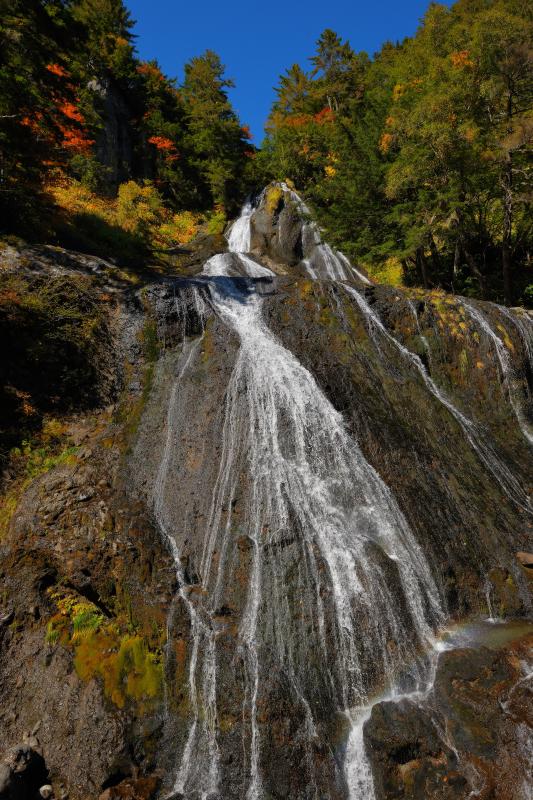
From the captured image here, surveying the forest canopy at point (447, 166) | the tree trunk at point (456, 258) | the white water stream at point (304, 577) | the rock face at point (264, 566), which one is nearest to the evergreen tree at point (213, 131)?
the forest canopy at point (447, 166)

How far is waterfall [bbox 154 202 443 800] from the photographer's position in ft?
17.3

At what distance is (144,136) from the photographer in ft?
96.0

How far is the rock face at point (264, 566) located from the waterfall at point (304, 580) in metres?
0.03

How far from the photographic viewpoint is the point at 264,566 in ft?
20.9

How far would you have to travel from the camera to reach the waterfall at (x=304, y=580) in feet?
17.3

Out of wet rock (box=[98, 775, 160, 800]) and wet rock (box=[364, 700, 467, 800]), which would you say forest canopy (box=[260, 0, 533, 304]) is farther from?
wet rock (box=[98, 775, 160, 800])

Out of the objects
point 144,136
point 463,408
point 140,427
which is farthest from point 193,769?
point 144,136

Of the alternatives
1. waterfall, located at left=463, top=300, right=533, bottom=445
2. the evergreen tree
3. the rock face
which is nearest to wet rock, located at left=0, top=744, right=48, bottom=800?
the rock face

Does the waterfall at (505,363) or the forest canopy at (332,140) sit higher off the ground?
the forest canopy at (332,140)

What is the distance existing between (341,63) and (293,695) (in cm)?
4184

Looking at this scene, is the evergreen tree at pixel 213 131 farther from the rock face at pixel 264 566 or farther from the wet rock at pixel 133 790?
the wet rock at pixel 133 790

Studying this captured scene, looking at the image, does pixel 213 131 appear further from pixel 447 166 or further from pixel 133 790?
pixel 133 790

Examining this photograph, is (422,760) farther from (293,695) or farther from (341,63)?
(341,63)

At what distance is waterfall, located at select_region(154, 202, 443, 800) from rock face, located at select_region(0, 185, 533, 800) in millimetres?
32
